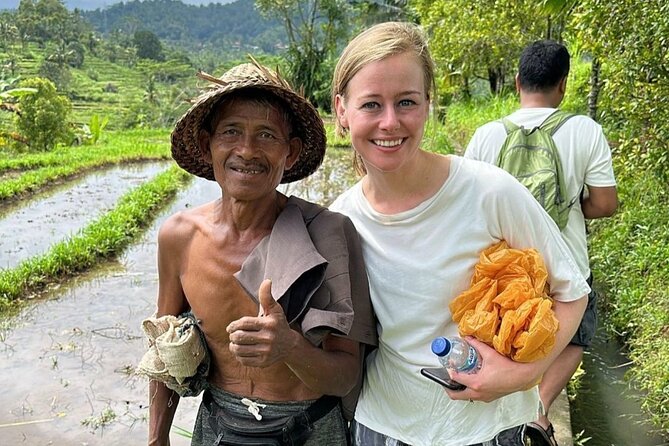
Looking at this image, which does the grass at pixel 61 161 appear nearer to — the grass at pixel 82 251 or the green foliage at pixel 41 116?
→ the green foliage at pixel 41 116

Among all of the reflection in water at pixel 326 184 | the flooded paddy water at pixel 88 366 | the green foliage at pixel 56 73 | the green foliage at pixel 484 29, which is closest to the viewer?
the flooded paddy water at pixel 88 366

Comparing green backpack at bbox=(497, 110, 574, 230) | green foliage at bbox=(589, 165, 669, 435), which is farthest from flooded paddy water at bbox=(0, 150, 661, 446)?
green backpack at bbox=(497, 110, 574, 230)

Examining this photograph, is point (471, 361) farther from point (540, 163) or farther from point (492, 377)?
point (540, 163)

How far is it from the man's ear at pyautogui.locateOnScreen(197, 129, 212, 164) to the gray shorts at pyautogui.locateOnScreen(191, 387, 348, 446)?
0.66 m

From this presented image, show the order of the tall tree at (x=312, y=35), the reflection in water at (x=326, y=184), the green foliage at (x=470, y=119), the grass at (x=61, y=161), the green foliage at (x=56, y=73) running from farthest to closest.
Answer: the green foliage at (x=56, y=73)
the tall tree at (x=312, y=35)
the grass at (x=61, y=161)
the reflection in water at (x=326, y=184)
the green foliage at (x=470, y=119)

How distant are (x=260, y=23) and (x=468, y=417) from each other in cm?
15334

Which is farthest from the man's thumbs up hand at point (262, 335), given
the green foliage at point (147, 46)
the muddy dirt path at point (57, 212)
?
the green foliage at point (147, 46)

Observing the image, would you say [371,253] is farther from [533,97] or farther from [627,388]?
[627,388]

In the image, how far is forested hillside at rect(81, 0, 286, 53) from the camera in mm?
129375

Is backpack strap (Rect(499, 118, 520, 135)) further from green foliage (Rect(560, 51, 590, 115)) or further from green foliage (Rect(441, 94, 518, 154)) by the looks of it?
green foliage (Rect(441, 94, 518, 154))

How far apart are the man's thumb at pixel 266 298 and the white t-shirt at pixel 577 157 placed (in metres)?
1.84

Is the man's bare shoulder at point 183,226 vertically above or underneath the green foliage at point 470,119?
above

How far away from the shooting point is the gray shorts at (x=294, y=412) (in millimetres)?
1671

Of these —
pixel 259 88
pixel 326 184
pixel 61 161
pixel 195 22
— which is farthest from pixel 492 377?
pixel 195 22
